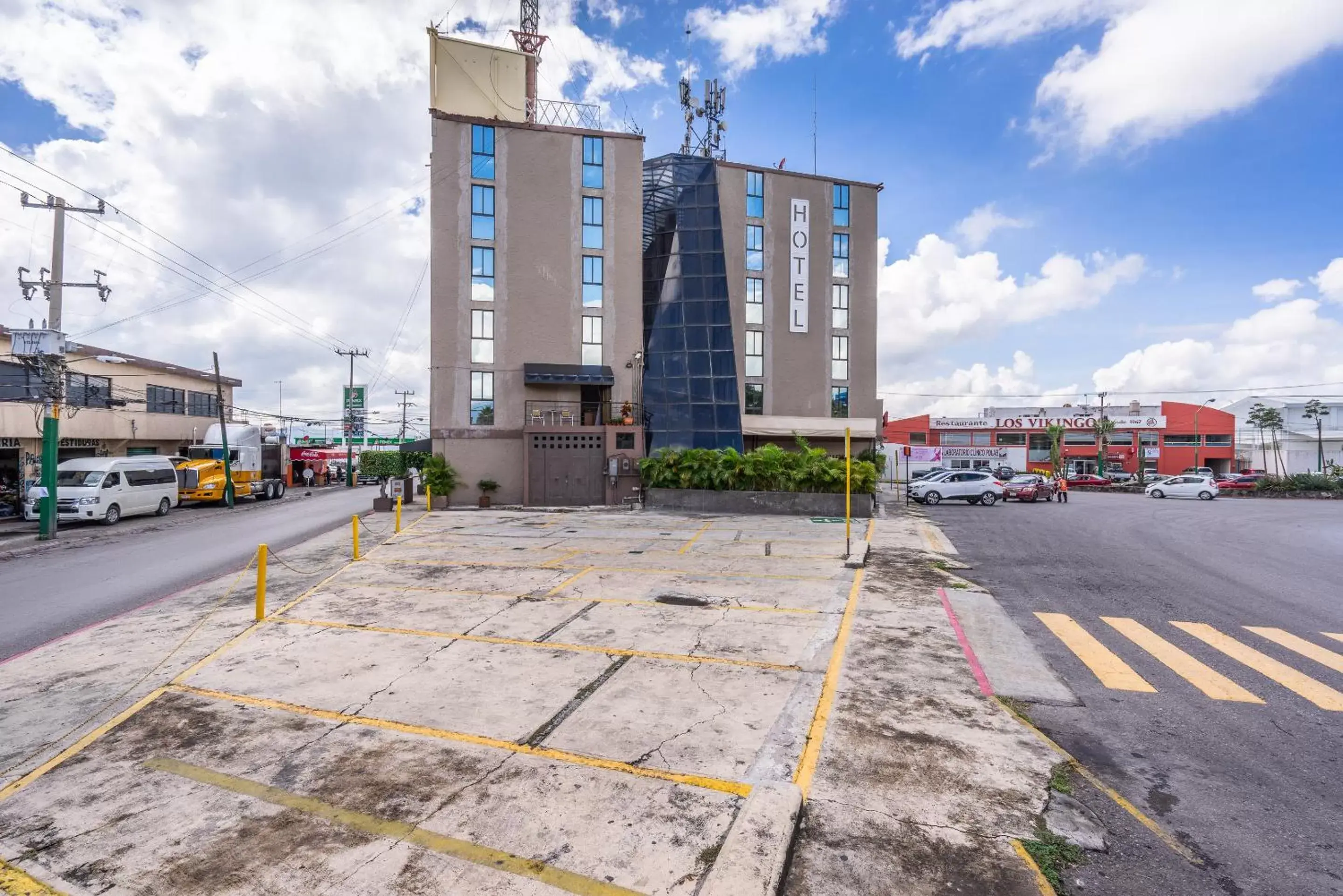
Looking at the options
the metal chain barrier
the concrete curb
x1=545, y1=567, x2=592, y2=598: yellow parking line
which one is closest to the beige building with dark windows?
x1=545, y1=567, x2=592, y2=598: yellow parking line

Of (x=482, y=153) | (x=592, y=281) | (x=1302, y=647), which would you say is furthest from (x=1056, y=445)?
(x=1302, y=647)

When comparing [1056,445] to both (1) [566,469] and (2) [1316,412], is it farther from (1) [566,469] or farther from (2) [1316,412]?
(1) [566,469]

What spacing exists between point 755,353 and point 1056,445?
Answer: 38.2 metres

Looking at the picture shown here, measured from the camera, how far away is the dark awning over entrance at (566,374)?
28250 millimetres

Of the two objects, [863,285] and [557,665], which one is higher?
[863,285]

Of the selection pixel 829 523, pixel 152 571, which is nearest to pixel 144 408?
pixel 152 571

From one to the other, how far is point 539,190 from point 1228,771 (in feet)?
101

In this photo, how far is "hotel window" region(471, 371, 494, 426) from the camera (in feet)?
94.1

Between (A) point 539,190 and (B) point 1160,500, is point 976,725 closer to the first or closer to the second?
(A) point 539,190

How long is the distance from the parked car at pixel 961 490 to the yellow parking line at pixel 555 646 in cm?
2631

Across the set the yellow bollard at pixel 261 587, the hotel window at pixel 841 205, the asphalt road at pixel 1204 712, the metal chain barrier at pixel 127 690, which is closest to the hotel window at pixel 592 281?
the hotel window at pixel 841 205

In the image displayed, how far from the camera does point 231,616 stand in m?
9.67

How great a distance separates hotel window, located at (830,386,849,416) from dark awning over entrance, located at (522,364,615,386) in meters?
17.2

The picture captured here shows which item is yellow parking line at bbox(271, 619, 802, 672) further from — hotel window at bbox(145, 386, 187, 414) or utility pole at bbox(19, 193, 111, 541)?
hotel window at bbox(145, 386, 187, 414)
